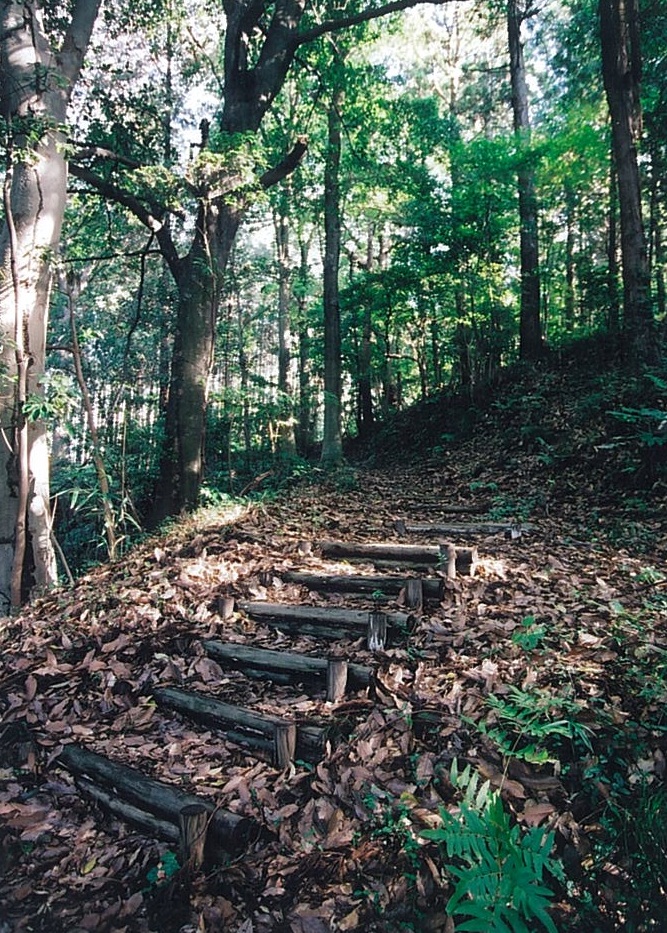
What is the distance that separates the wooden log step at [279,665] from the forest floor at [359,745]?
3.9 inches

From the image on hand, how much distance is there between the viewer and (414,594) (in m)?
4.36

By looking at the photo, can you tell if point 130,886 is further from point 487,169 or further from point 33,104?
point 487,169

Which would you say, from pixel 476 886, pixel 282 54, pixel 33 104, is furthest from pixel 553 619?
pixel 282 54

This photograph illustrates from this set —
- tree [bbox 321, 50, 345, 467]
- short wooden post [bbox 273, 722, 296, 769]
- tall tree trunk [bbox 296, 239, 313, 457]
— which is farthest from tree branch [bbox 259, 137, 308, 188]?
tall tree trunk [bbox 296, 239, 313, 457]

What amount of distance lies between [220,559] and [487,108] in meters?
21.8

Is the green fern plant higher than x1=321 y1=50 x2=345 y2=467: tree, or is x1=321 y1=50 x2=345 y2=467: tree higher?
x1=321 y1=50 x2=345 y2=467: tree

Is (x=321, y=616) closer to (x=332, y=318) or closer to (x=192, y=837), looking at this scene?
(x=192, y=837)

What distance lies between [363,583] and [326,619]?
0.66 meters

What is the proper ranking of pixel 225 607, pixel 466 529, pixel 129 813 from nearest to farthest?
pixel 129 813 < pixel 225 607 < pixel 466 529

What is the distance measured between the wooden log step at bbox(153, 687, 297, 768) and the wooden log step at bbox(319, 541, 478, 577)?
2181 millimetres

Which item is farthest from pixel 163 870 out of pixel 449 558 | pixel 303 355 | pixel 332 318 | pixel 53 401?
pixel 303 355

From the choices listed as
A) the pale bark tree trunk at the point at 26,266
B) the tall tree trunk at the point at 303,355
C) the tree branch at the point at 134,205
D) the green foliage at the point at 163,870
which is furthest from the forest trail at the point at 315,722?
the tall tree trunk at the point at 303,355

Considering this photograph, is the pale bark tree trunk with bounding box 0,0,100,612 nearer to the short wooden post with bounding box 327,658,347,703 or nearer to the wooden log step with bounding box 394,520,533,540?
the short wooden post with bounding box 327,658,347,703

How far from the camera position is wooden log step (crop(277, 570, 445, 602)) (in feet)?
14.6
